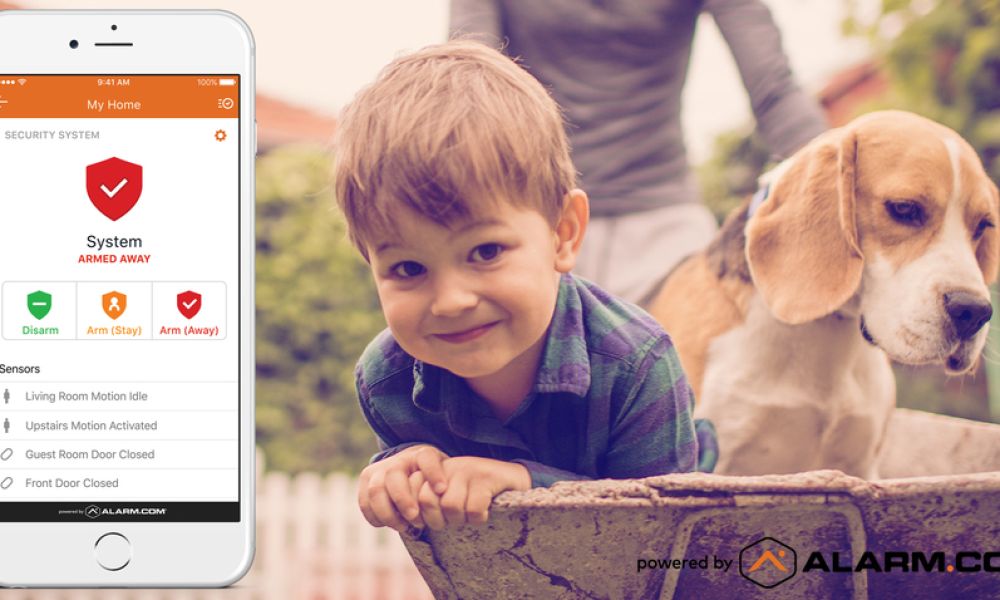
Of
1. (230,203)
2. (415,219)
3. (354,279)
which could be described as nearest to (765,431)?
(415,219)

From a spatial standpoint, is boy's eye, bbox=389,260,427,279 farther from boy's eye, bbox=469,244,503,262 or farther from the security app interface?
the security app interface

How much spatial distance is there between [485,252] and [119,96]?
0.93 metres

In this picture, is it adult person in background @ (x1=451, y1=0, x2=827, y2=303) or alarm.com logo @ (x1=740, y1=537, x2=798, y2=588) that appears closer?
alarm.com logo @ (x1=740, y1=537, x2=798, y2=588)

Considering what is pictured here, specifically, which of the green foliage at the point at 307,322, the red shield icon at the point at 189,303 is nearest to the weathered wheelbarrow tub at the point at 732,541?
the red shield icon at the point at 189,303

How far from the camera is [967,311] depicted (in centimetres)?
151

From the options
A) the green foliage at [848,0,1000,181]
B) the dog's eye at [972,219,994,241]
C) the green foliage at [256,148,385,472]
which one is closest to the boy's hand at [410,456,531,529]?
the dog's eye at [972,219,994,241]

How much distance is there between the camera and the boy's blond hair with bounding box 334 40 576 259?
4.23 feet

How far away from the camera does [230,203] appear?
186cm

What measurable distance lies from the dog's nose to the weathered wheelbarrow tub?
36 centimetres

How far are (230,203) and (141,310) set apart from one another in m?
0.25

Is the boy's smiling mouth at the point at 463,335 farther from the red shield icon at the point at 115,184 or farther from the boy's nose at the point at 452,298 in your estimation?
the red shield icon at the point at 115,184

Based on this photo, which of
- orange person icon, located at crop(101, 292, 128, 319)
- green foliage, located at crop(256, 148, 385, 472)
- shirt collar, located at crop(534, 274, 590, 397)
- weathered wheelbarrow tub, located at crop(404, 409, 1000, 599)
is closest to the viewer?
weathered wheelbarrow tub, located at crop(404, 409, 1000, 599)

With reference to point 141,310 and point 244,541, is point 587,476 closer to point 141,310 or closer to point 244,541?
point 244,541

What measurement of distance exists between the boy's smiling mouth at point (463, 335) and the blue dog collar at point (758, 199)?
2.28ft
